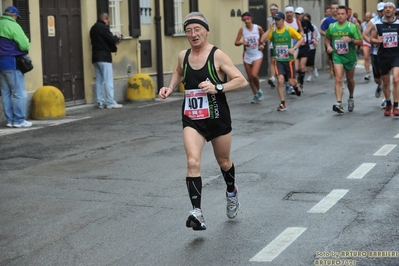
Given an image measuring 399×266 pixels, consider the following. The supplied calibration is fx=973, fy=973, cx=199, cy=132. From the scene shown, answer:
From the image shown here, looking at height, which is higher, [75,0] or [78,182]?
[75,0]

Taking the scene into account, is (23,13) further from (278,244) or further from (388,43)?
(278,244)

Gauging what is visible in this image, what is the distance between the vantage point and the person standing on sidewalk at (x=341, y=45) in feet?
55.0

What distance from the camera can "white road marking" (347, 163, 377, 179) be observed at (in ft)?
33.5

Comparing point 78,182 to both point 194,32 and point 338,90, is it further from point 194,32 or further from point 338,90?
point 338,90

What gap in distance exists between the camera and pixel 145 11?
22.9 meters

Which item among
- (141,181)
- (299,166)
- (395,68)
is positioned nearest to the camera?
(141,181)

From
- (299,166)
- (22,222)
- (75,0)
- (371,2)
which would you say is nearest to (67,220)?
(22,222)

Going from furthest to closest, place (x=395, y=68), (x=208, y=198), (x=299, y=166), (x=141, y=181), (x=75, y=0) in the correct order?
(x=75, y=0), (x=395, y=68), (x=299, y=166), (x=141, y=181), (x=208, y=198)

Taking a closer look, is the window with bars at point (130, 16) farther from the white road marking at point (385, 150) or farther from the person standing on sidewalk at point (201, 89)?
the person standing on sidewalk at point (201, 89)

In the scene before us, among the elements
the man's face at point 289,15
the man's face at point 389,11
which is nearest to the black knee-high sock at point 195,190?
the man's face at point 389,11

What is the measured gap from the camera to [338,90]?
16.7 meters

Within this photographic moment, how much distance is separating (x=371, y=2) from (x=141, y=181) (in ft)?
141

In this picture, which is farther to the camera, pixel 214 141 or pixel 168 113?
pixel 168 113

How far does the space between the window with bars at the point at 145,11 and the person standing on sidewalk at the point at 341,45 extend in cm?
678
